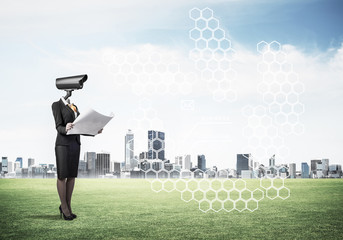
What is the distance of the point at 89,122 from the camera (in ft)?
10.6

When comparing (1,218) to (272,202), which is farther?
(272,202)

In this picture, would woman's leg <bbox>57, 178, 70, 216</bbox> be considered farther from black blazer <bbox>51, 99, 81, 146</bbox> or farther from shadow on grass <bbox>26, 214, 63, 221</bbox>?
black blazer <bbox>51, 99, 81, 146</bbox>

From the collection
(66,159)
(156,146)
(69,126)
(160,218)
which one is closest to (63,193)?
(66,159)

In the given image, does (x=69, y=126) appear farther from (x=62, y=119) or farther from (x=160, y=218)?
(x=160, y=218)

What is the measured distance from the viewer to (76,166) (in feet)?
11.4

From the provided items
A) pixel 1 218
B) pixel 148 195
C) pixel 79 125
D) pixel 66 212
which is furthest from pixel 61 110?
pixel 148 195

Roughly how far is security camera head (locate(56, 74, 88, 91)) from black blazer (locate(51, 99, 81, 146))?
0.18 metres

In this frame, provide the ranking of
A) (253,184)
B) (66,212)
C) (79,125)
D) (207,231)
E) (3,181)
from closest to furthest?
(207,231)
(79,125)
(66,212)
(253,184)
(3,181)

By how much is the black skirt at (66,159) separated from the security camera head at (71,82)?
1.66 ft

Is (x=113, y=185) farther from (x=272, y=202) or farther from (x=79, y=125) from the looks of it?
(x=79, y=125)

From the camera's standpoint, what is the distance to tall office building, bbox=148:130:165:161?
4789mm

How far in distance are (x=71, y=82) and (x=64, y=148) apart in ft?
1.98

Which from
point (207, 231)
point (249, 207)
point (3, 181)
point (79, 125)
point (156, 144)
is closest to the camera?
point (207, 231)

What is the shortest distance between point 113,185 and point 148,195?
1661 millimetres
